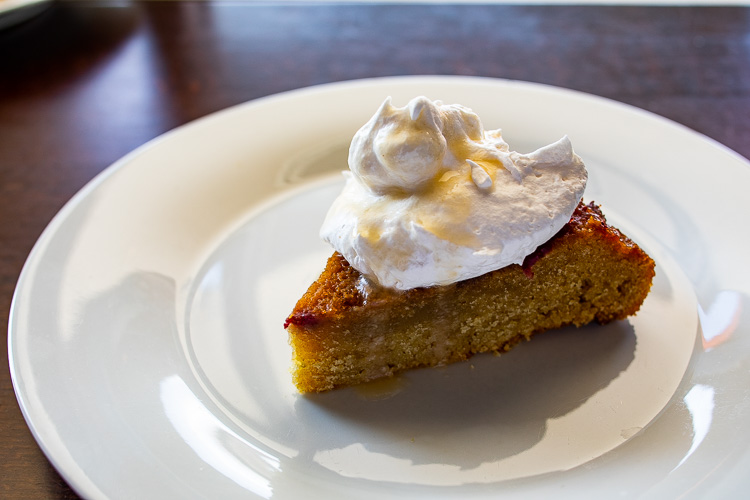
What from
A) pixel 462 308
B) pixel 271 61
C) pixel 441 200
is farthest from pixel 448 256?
pixel 271 61

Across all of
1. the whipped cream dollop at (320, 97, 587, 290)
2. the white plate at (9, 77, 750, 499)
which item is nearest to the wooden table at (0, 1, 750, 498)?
the white plate at (9, 77, 750, 499)

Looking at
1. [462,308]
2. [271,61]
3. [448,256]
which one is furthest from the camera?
[271,61]

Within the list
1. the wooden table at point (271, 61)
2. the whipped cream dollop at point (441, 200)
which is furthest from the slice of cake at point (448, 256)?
the wooden table at point (271, 61)

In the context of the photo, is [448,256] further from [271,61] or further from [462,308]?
[271,61]

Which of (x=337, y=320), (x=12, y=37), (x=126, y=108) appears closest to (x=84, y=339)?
(x=337, y=320)

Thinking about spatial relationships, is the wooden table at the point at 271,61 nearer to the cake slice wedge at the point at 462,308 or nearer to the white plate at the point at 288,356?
the white plate at the point at 288,356

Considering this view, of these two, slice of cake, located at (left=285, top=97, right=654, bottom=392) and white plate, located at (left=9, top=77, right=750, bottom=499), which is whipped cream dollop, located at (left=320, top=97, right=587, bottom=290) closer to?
slice of cake, located at (left=285, top=97, right=654, bottom=392)
